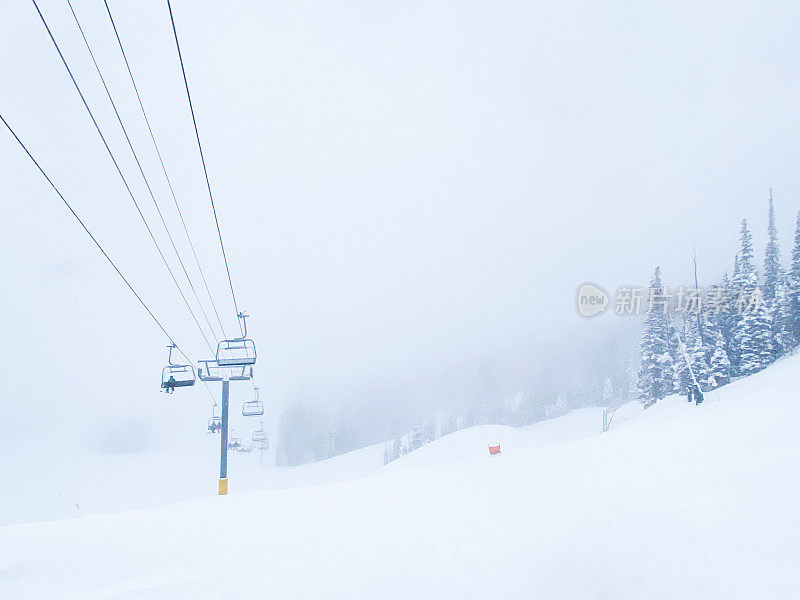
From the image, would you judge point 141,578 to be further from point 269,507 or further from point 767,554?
point 767,554

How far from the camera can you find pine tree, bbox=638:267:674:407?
2152 inches

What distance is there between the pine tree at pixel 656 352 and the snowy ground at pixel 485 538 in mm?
44629

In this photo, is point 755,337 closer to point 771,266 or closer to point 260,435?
point 771,266

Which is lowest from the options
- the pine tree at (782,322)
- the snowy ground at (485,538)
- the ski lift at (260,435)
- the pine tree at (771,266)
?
the ski lift at (260,435)

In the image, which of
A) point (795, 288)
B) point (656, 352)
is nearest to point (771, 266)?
point (795, 288)

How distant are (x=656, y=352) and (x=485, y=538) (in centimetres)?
5659

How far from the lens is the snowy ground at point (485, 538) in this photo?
6.25 m

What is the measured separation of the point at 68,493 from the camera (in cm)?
11669

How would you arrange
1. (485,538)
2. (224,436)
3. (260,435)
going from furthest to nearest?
(260,435) → (224,436) → (485,538)

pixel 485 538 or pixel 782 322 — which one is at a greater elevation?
pixel 782 322

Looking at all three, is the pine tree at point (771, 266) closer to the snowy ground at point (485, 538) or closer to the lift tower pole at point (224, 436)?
the snowy ground at point (485, 538)

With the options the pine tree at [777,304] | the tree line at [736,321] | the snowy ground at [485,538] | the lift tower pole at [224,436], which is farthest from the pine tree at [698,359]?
the lift tower pole at [224,436]

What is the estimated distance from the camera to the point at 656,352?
56.9m

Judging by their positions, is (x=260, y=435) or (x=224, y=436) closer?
(x=224, y=436)
